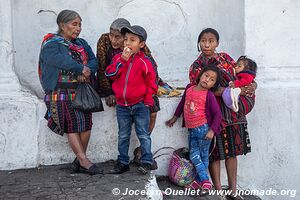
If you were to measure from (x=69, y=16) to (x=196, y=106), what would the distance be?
4.67 ft

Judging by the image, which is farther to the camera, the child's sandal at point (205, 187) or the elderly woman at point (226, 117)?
the elderly woman at point (226, 117)

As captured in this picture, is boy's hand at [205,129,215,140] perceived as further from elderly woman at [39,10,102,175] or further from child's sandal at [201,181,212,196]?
elderly woman at [39,10,102,175]

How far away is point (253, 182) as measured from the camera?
5137 millimetres

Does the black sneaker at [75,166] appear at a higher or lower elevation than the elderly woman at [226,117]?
lower

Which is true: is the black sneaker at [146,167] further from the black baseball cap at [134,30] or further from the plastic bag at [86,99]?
the black baseball cap at [134,30]

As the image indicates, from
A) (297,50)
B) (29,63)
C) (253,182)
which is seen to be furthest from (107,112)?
(297,50)

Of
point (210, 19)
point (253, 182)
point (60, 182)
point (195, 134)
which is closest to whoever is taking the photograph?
point (60, 182)

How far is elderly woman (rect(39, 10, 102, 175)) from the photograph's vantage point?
416 centimetres

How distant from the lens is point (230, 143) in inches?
184

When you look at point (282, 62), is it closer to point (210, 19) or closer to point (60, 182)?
point (210, 19)

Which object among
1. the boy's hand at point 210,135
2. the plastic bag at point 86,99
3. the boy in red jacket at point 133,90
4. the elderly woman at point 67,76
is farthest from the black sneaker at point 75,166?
the boy's hand at point 210,135

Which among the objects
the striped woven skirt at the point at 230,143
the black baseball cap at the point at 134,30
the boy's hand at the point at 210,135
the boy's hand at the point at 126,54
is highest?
the black baseball cap at the point at 134,30

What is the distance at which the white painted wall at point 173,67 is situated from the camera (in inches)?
181

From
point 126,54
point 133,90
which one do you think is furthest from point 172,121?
point 126,54
